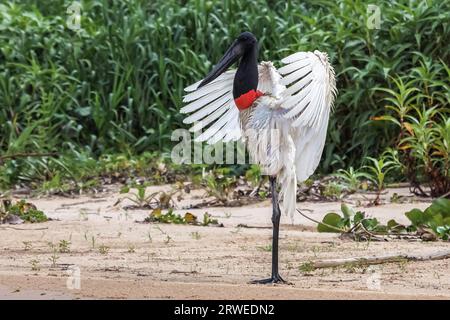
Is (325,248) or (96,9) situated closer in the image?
(325,248)

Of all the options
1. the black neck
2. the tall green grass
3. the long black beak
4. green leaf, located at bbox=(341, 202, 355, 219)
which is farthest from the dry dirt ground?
the tall green grass

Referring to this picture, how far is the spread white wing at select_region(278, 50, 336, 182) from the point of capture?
17.8ft

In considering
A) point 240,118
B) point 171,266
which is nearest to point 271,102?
point 240,118

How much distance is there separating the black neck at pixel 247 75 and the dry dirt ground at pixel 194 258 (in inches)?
36.4

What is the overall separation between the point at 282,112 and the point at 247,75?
299 mm

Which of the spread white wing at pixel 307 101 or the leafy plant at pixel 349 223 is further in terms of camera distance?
the leafy plant at pixel 349 223

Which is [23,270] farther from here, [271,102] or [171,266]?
[271,102]

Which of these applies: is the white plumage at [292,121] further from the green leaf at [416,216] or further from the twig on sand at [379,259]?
→ the green leaf at [416,216]

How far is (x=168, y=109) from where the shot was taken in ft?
33.2

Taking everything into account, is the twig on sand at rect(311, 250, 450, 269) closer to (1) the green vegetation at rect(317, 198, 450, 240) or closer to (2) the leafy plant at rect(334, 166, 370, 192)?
(1) the green vegetation at rect(317, 198, 450, 240)

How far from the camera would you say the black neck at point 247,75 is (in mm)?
5707

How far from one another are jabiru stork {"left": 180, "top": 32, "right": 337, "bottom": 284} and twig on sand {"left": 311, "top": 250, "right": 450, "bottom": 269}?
30 centimetres

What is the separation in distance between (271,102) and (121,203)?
9.42 feet

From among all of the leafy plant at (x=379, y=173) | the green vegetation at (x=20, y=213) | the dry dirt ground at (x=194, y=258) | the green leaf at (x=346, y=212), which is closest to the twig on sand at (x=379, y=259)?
the dry dirt ground at (x=194, y=258)
